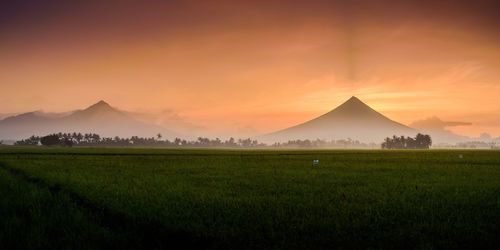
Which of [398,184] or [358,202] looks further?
[398,184]

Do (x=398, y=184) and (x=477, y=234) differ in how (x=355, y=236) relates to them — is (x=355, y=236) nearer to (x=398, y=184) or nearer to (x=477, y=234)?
(x=477, y=234)

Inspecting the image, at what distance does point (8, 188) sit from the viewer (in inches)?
766

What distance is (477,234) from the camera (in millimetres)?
9984

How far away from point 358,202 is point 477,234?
16.9 feet

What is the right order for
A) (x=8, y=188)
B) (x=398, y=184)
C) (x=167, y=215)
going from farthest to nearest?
(x=398, y=184) < (x=8, y=188) < (x=167, y=215)

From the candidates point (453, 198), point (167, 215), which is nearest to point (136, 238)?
point (167, 215)

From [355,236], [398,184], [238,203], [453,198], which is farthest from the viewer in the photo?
[398,184]

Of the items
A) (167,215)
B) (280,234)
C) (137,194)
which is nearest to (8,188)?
(137,194)

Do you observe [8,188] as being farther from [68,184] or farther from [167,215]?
[167,215]

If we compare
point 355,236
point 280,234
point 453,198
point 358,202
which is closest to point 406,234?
point 355,236

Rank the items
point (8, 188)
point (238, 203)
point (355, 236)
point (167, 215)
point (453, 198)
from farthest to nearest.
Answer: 1. point (8, 188)
2. point (453, 198)
3. point (238, 203)
4. point (167, 215)
5. point (355, 236)

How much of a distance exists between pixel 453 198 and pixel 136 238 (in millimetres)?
11253

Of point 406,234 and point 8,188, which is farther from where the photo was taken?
point 8,188

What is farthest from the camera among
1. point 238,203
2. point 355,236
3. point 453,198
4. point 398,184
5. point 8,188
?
point 398,184
